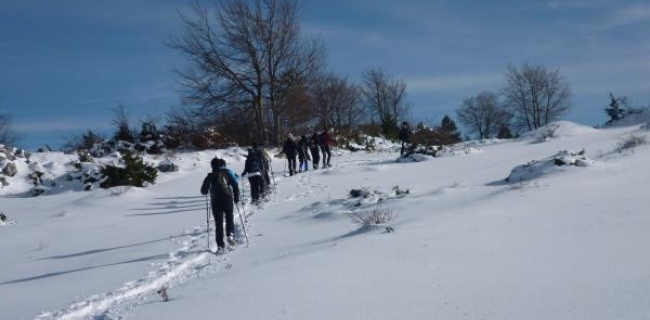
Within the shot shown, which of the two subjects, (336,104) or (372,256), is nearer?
(372,256)

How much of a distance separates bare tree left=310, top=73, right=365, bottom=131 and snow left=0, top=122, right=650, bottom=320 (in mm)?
27150

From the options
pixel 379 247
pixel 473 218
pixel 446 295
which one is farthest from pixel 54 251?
pixel 446 295

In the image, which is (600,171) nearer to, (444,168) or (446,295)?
(444,168)

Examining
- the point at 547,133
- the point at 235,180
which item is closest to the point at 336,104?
the point at 547,133

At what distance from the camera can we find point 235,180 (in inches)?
380

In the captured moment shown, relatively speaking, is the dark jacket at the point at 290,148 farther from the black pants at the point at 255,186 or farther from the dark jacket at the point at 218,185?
the dark jacket at the point at 218,185

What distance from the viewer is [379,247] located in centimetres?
658

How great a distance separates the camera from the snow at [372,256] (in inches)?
171

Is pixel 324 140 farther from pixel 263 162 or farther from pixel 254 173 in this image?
pixel 254 173

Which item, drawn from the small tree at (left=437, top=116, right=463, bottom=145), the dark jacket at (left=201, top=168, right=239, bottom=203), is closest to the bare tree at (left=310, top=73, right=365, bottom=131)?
the small tree at (left=437, top=116, right=463, bottom=145)

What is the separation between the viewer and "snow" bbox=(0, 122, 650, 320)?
4344 millimetres

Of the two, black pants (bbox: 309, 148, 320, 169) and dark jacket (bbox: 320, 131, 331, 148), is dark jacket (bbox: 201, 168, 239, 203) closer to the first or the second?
black pants (bbox: 309, 148, 320, 169)

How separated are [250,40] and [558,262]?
989 inches

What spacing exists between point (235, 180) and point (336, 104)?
124 ft
